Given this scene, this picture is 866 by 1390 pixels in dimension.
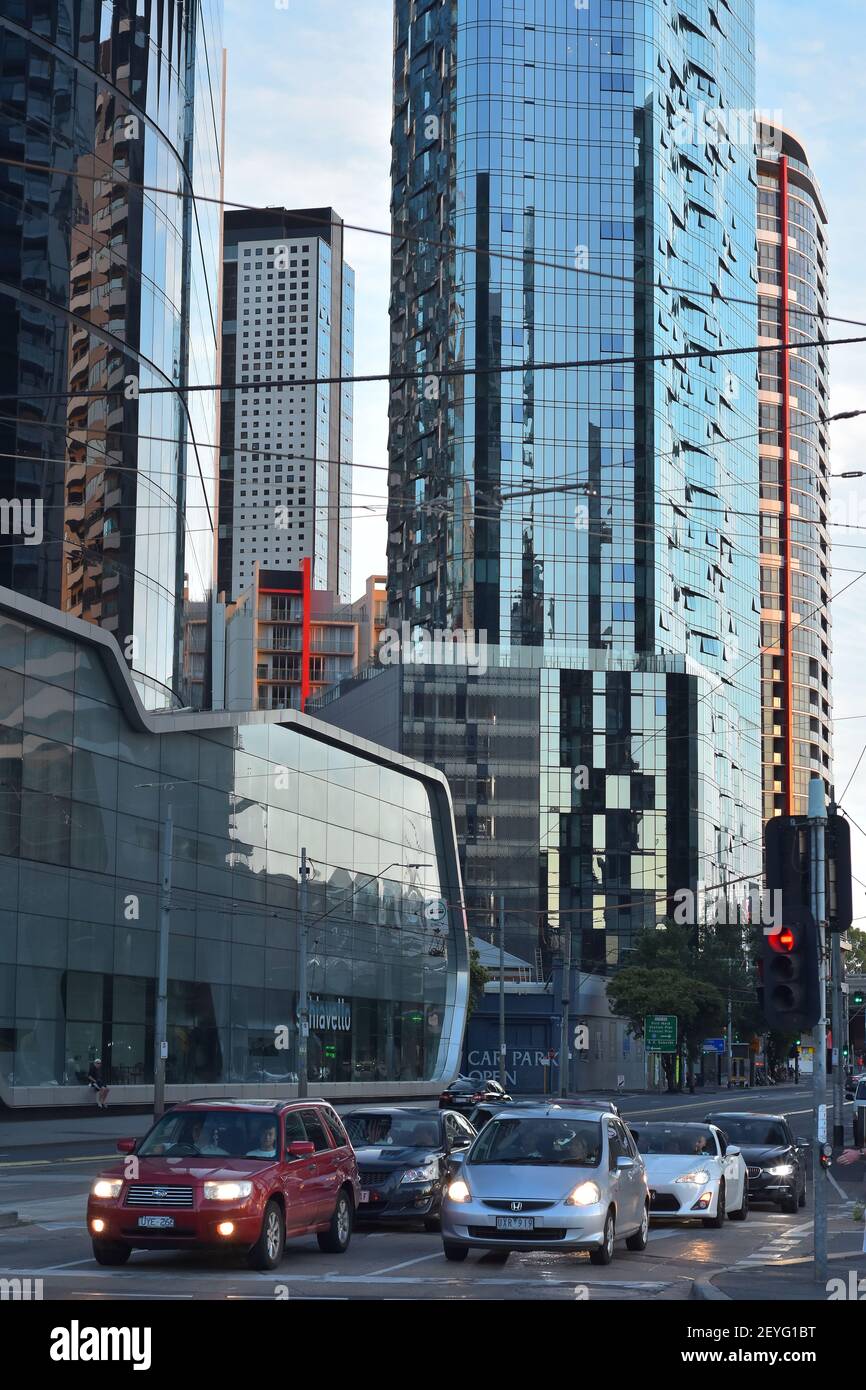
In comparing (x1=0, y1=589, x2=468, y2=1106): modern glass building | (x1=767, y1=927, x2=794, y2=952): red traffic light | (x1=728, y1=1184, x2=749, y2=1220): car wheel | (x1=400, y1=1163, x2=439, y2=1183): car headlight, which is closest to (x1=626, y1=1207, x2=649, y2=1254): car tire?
(x1=400, y1=1163, x2=439, y2=1183): car headlight

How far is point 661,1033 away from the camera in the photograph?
9044 cm

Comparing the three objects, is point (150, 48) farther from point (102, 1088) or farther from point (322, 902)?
point (102, 1088)

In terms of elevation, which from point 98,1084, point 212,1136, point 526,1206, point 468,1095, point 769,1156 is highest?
point 212,1136

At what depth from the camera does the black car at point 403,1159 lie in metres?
21.7

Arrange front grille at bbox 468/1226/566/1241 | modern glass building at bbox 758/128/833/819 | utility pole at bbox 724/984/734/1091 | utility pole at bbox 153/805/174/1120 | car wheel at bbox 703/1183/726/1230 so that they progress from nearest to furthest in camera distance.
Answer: front grille at bbox 468/1226/566/1241 → car wheel at bbox 703/1183/726/1230 → utility pole at bbox 153/805/174/1120 → utility pole at bbox 724/984/734/1091 → modern glass building at bbox 758/128/833/819

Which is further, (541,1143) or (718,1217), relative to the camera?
(718,1217)

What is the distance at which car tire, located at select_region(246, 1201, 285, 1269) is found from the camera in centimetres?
1638

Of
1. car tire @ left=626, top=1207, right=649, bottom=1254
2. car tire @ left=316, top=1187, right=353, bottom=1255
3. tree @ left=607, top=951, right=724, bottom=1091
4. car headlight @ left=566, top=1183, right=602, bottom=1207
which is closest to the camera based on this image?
car headlight @ left=566, top=1183, right=602, bottom=1207

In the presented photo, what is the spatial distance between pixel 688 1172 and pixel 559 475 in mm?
Answer: 102500

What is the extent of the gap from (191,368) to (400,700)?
57.7 m

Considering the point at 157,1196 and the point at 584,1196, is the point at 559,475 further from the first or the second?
the point at 157,1196

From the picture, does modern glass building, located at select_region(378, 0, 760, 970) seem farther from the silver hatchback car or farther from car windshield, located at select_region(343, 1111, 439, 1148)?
the silver hatchback car

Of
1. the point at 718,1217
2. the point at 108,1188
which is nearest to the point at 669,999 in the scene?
the point at 718,1217

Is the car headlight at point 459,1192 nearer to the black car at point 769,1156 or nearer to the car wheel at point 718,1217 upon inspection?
the car wheel at point 718,1217
